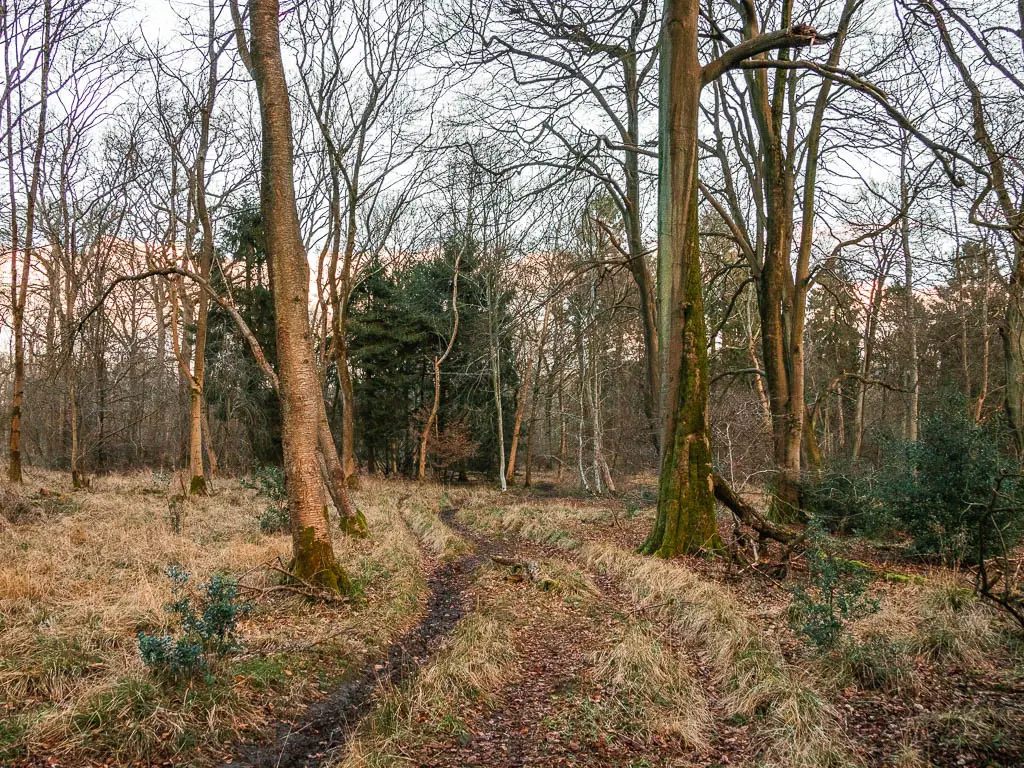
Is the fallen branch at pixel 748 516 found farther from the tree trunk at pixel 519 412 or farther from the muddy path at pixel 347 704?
the tree trunk at pixel 519 412

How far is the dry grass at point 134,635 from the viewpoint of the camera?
3.39m

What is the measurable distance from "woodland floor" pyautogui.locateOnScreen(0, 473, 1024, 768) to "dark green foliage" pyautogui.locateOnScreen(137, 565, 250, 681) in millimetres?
115

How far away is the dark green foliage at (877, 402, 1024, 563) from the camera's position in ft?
23.6

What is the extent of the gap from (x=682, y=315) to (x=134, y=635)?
6.95 m

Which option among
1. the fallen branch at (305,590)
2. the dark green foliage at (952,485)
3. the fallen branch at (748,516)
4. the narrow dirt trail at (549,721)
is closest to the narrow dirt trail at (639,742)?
the narrow dirt trail at (549,721)

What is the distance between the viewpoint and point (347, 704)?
426 centimetres

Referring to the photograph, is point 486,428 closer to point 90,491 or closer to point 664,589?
point 90,491

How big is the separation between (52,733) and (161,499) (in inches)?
476

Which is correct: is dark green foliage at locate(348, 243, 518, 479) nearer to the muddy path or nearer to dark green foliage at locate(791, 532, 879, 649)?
the muddy path

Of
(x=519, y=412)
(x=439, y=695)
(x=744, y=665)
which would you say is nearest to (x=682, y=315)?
(x=744, y=665)

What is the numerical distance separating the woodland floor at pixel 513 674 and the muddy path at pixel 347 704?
20 mm

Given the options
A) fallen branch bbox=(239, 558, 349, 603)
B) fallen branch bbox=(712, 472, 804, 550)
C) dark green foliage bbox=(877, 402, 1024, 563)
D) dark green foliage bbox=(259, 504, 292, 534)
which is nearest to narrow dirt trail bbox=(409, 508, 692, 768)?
fallen branch bbox=(239, 558, 349, 603)

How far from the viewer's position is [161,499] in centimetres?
1388

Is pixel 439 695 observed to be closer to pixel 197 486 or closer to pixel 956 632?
pixel 956 632
